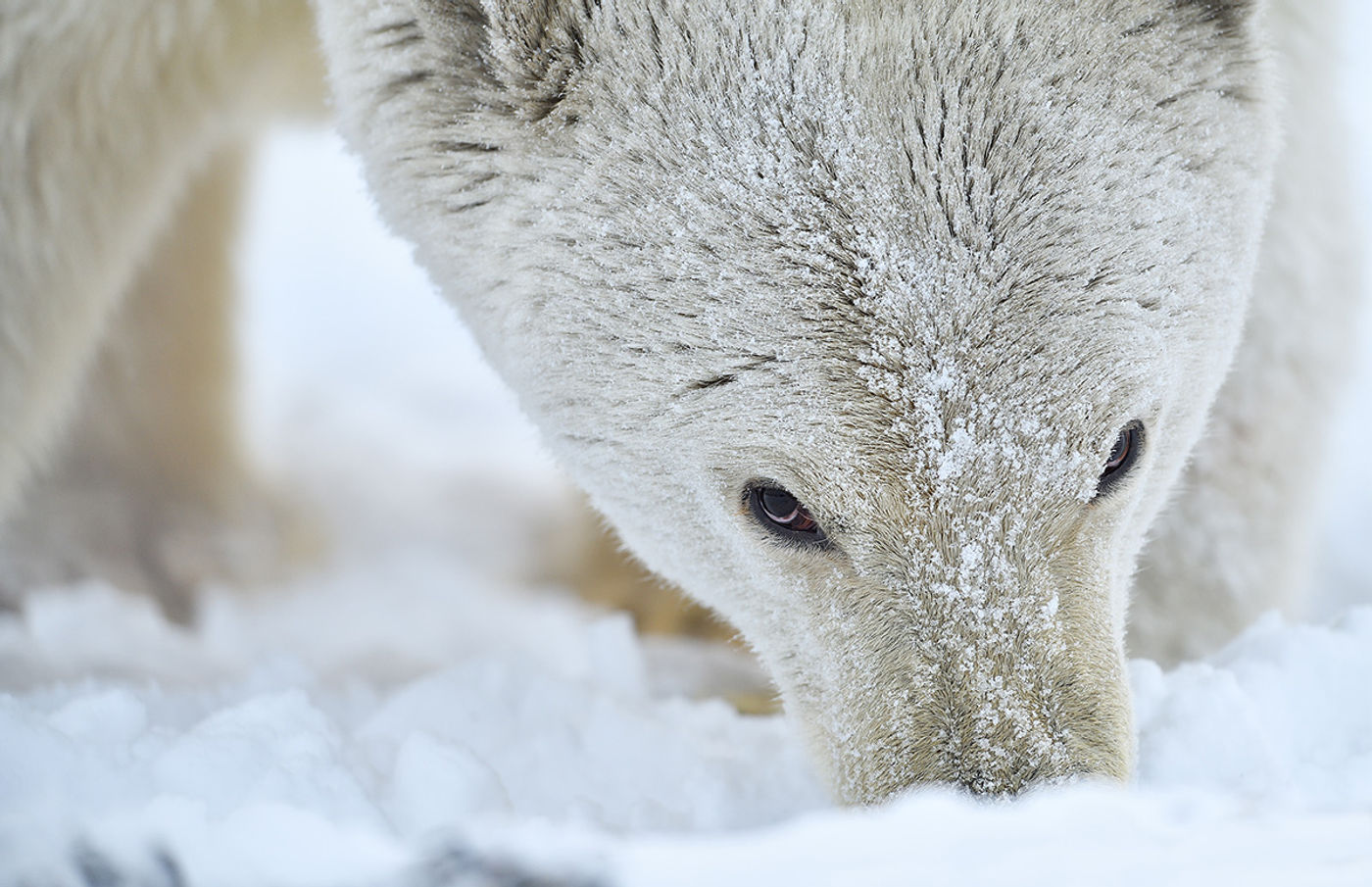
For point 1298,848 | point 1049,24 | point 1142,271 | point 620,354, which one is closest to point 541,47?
point 620,354

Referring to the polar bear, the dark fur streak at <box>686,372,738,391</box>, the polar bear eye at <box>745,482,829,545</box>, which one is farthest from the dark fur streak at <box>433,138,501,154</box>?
the polar bear eye at <box>745,482,829,545</box>

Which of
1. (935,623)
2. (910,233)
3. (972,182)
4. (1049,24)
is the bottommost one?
(935,623)

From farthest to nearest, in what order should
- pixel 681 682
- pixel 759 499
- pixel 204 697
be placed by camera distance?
pixel 681 682
pixel 204 697
pixel 759 499

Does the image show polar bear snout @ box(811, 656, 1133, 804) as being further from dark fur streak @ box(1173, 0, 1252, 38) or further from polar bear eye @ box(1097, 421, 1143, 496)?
dark fur streak @ box(1173, 0, 1252, 38)

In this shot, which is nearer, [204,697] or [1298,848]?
[1298,848]

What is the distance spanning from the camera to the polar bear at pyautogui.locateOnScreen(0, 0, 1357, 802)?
5.69 feet

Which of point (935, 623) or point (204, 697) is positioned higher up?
point (935, 623)

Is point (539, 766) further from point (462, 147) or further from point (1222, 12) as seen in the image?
point (1222, 12)

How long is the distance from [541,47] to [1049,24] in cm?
82

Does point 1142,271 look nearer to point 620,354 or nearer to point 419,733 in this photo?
point 620,354

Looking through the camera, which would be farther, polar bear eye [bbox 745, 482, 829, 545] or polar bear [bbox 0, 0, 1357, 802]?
polar bear eye [bbox 745, 482, 829, 545]

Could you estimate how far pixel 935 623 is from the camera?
5.93 ft

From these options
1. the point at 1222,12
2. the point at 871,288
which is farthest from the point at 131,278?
the point at 1222,12

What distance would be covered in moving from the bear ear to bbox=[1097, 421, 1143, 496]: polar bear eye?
3.57 ft
